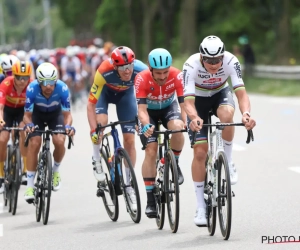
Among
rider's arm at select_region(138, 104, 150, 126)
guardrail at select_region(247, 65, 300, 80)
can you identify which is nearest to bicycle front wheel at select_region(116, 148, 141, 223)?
rider's arm at select_region(138, 104, 150, 126)

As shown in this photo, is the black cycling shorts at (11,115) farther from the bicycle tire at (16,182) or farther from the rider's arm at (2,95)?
the bicycle tire at (16,182)

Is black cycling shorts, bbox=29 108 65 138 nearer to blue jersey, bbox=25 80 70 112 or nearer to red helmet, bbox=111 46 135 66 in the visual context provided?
blue jersey, bbox=25 80 70 112

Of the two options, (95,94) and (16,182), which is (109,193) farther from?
(16,182)

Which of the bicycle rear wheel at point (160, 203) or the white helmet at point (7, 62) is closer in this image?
the bicycle rear wheel at point (160, 203)

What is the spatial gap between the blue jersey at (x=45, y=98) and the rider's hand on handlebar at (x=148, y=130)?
2.24 metres

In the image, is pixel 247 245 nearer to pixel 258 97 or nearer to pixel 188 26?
pixel 258 97

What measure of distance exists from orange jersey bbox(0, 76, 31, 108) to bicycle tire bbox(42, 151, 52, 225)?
5.68 ft

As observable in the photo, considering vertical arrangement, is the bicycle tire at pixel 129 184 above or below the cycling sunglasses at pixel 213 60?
below

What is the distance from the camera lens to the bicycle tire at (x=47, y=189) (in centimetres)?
1109

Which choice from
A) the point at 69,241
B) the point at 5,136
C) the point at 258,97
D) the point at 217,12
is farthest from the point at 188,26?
the point at 69,241

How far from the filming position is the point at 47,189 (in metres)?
11.2

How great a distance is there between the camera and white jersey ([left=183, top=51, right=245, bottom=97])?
9.67 metres

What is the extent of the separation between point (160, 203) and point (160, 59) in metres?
1.40

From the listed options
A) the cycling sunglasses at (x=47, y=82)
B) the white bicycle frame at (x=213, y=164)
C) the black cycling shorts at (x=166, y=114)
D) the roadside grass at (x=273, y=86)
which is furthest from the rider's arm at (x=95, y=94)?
the roadside grass at (x=273, y=86)
